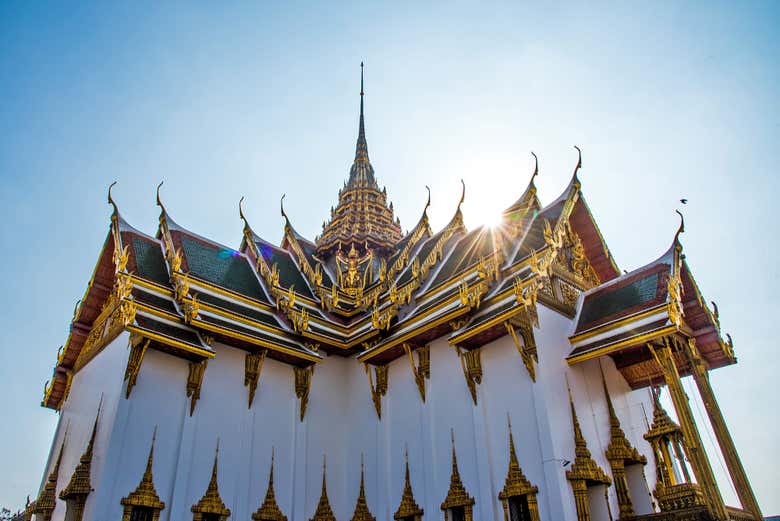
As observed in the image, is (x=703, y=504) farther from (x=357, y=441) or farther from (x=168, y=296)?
(x=168, y=296)

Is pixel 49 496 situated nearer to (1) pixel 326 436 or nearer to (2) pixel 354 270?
(1) pixel 326 436

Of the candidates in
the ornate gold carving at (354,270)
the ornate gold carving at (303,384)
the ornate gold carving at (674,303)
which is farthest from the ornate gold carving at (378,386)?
the ornate gold carving at (674,303)

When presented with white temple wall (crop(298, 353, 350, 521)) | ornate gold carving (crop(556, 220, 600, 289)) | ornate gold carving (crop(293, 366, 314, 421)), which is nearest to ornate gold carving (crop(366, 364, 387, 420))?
white temple wall (crop(298, 353, 350, 521))

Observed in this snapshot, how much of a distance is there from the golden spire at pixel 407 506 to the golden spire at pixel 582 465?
2893mm

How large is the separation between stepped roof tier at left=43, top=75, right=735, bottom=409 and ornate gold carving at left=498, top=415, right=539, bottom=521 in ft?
5.28

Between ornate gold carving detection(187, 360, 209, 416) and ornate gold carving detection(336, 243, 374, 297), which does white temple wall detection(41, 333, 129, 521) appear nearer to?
ornate gold carving detection(187, 360, 209, 416)

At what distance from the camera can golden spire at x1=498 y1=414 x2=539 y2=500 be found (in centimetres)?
841

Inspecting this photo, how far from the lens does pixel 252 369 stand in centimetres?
1100

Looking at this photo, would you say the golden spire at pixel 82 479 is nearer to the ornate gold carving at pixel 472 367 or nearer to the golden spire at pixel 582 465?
the ornate gold carving at pixel 472 367

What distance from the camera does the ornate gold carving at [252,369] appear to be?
10.8m

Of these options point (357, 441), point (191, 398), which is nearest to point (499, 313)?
point (357, 441)

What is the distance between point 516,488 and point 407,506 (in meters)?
2.37

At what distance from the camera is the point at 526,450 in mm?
8734

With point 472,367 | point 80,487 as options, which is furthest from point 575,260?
point 80,487
